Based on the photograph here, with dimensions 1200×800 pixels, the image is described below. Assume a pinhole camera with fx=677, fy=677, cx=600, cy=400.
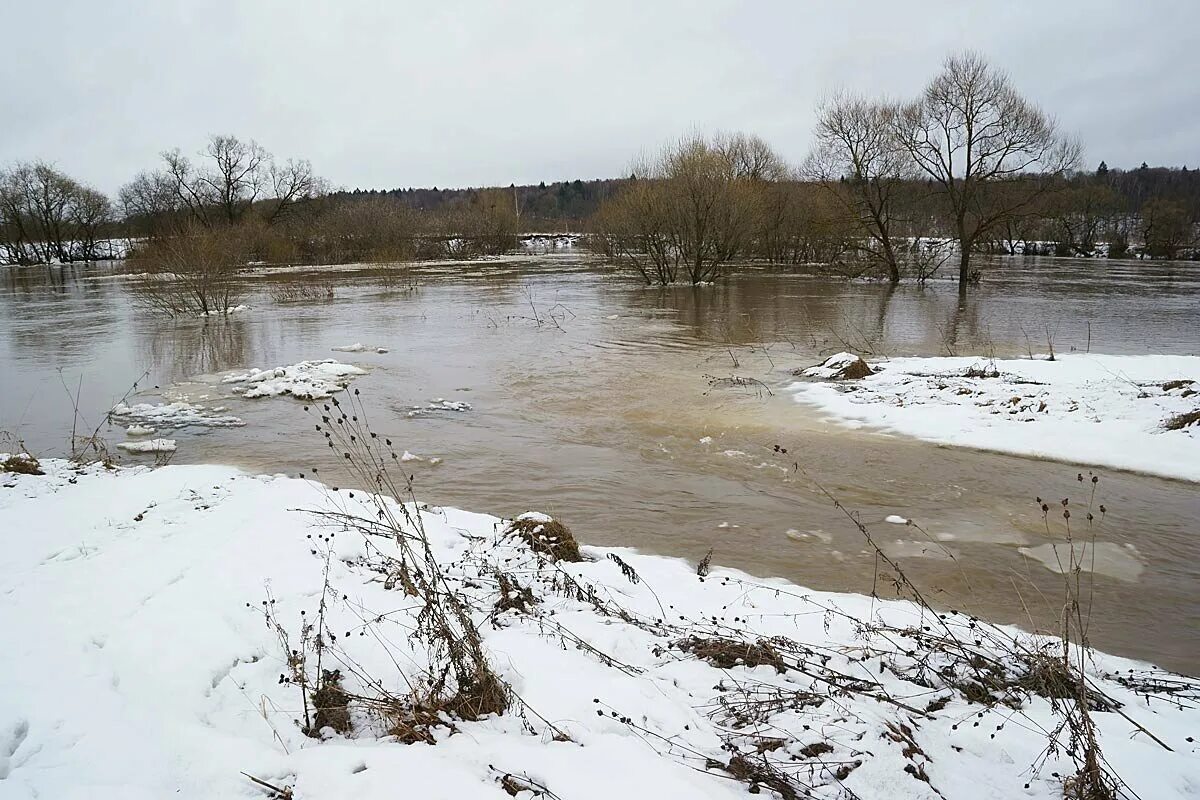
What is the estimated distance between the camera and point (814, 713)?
316 cm

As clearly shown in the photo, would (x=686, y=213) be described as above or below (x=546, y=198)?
below

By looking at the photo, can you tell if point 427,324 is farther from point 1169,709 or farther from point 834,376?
point 1169,709

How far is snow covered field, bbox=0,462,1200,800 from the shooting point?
2.68 metres

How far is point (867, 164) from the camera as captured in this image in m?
32.5

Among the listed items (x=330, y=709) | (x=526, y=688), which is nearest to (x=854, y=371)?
(x=526, y=688)

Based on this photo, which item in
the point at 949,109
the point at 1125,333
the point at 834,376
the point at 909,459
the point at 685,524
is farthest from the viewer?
the point at 949,109

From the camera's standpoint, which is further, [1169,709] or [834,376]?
[834,376]

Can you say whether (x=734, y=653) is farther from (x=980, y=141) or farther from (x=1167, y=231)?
(x=1167, y=231)

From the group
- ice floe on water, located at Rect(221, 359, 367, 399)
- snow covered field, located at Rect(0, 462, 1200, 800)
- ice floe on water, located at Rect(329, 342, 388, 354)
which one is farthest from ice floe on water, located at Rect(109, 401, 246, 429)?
ice floe on water, located at Rect(329, 342, 388, 354)

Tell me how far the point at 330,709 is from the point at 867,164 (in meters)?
35.0

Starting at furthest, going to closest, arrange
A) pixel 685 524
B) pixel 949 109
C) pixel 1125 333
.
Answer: pixel 949 109 < pixel 1125 333 < pixel 685 524

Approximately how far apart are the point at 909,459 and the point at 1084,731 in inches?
232

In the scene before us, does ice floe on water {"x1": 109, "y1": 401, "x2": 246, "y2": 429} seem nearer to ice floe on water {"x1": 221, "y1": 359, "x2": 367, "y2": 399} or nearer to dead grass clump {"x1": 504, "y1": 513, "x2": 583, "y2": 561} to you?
ice floe on water {"x1": 221, "y1": 359, "x2": 367, "y2": 399}

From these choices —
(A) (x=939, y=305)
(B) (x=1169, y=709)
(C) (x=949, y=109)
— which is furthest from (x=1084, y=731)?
(C) (x=949, y=109)
